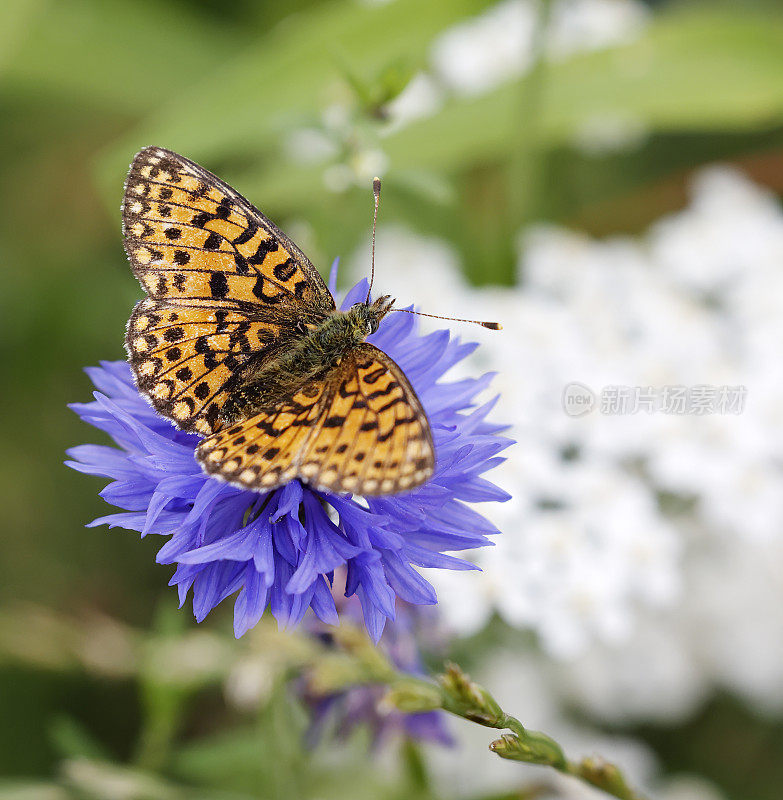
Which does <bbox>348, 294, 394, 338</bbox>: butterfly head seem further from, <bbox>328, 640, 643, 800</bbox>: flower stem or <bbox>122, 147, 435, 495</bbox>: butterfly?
<bbox>328, 640, 643, 800</bbox>: flower stem

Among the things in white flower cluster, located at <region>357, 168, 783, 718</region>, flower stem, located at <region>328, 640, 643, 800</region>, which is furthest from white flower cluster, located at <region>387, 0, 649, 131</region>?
flower stem, located at <region>328, 640, 643, 800</region>

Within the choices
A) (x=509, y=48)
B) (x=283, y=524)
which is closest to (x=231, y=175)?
(x=509, y=48)

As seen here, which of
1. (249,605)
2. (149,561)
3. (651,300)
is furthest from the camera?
(149,561)

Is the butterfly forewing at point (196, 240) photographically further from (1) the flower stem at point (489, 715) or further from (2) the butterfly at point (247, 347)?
(1) the flower stem at point (489, 715)

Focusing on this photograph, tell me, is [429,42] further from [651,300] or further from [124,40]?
[124,40]

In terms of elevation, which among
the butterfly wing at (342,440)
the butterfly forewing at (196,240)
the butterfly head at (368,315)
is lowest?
the butterfly wing at (342,440)

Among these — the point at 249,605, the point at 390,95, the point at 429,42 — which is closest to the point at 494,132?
the point at 429,42

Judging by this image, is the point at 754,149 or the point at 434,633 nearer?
the point at 434,633

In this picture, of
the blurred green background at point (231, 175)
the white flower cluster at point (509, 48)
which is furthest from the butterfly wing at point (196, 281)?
the white flower cluster at point (509, 48)
